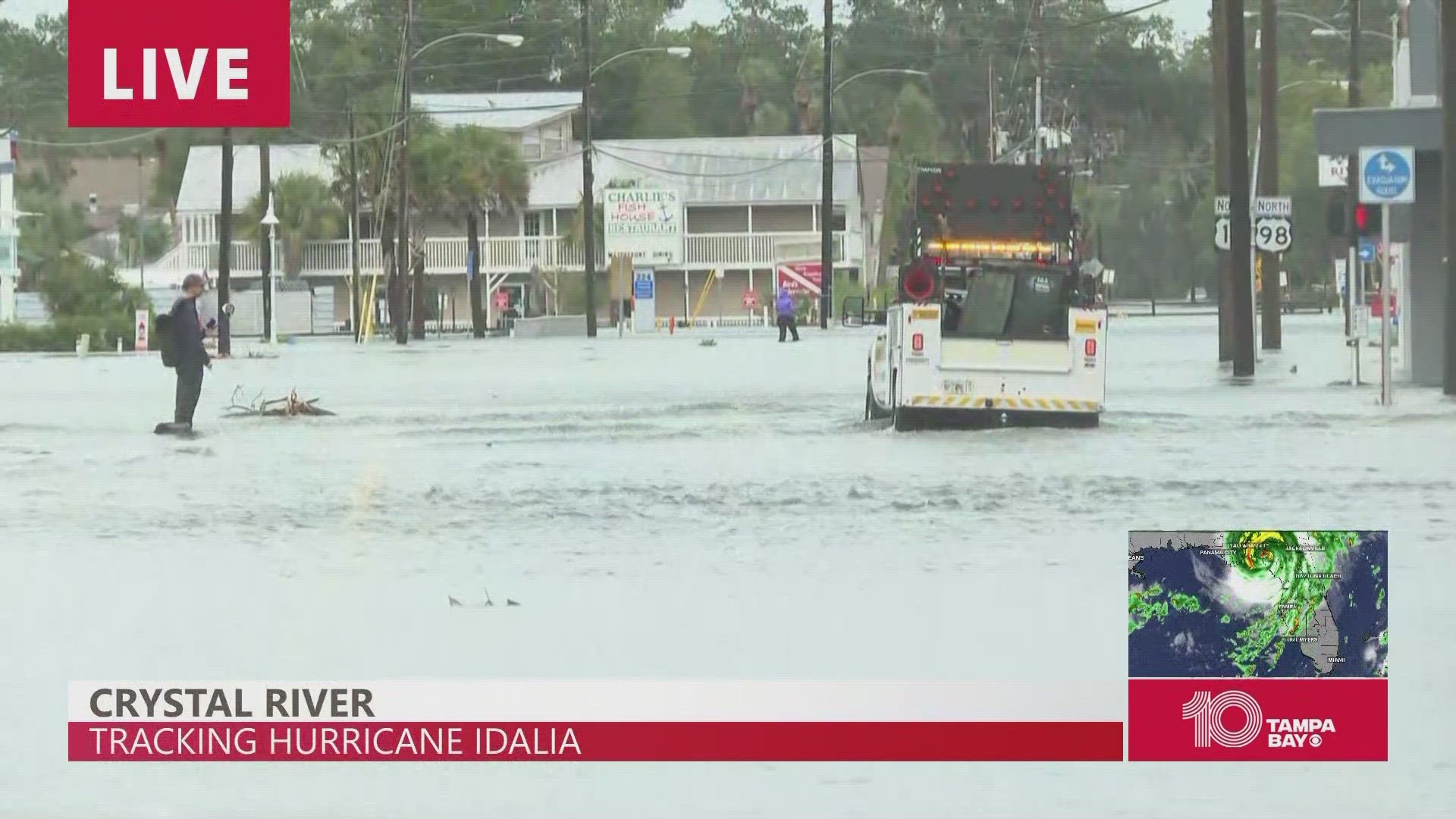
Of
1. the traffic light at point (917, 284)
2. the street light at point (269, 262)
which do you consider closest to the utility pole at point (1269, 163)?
the traffic light at point (917, 284)

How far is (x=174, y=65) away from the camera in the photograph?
6027 mm

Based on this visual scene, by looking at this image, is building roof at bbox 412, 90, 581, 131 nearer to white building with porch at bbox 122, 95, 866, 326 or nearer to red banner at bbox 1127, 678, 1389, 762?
white building with porch at bbox 122, 95, 866, 326

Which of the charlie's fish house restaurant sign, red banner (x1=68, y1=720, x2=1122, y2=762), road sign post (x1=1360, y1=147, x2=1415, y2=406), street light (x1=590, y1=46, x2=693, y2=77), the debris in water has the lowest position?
the debris in water

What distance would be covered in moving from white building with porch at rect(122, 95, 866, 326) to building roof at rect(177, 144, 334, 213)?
8 cm

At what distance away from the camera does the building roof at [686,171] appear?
68.4m

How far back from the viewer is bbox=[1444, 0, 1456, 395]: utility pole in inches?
1025

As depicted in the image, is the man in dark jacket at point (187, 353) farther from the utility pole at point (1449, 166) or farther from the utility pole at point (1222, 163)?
the utility pole at point (1222, 163)

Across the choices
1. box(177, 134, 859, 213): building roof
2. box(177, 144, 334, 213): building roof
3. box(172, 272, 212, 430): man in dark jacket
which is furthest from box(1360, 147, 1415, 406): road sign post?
box(177, 134, 859, 213): building roof

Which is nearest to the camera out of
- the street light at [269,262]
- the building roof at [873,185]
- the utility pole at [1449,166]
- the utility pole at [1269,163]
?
the utility pole at [1269,163]

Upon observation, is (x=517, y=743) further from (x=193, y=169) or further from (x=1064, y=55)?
(x=193, y=169)

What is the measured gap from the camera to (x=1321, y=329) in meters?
47.4

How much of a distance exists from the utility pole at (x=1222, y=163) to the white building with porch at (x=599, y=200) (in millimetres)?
30059

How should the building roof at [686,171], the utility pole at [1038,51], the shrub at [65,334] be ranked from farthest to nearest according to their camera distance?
the building roof at [686,171] < the shrub at [65,334] < the utility pole at [1038,51]

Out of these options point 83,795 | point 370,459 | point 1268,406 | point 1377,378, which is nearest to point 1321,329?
point 1377,378
